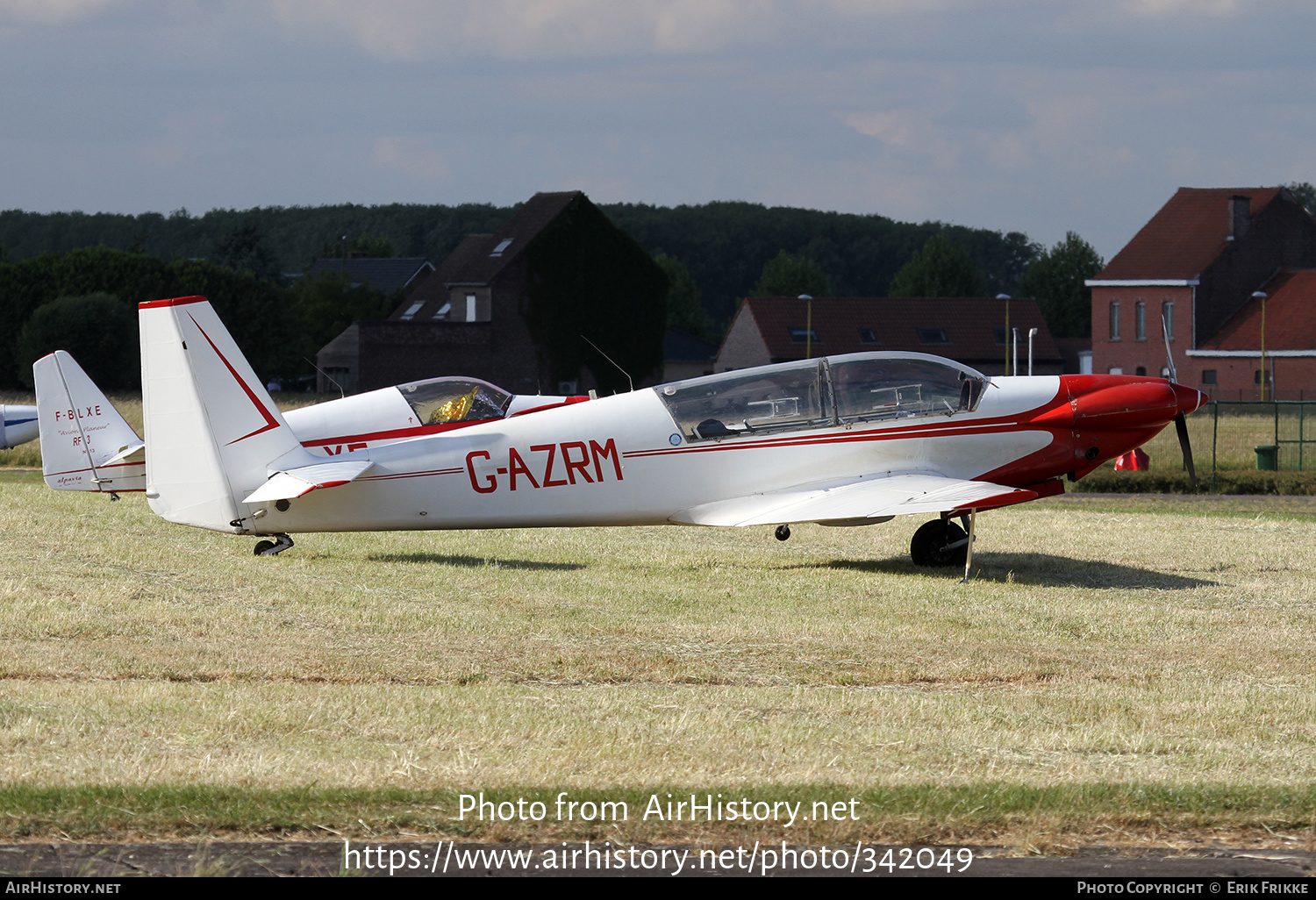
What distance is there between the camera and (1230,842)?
4797 millimetres

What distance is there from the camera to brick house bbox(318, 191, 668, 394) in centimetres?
6300

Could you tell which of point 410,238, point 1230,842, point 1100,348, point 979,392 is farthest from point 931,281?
point 1230,842

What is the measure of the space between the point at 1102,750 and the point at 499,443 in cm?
685

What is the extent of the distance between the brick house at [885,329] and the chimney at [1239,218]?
11.7 m

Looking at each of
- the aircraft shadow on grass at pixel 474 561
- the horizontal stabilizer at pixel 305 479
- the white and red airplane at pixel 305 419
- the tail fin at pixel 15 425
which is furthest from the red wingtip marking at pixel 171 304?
the tail fin at pixel 15 425

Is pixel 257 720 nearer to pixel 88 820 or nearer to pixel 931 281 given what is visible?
pixel 88 820

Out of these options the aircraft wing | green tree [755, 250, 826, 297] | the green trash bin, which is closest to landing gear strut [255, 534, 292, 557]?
the aircraft wing

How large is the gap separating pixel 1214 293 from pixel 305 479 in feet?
217

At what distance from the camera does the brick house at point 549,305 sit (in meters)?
63.0

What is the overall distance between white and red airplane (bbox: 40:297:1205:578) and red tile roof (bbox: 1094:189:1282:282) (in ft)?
202

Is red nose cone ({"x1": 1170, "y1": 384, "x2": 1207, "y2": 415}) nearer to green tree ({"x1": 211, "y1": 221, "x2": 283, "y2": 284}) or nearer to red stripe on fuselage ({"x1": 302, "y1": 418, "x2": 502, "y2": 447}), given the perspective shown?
red stripe on fuselage ({"x1": 302, "y1": 418, "x2": 502, "y2": 447})

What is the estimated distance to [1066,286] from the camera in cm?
11762

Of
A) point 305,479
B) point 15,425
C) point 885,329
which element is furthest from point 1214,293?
point 305,479

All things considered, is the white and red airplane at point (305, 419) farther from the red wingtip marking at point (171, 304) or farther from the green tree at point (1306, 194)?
the green tree at point (1306, 194)
